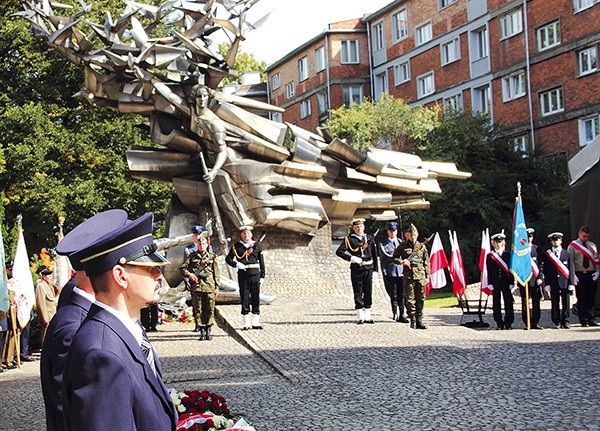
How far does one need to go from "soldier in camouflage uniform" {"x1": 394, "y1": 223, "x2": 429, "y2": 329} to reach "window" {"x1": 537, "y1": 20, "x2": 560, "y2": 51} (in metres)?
24.1

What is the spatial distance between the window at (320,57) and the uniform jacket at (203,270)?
39.1 metres

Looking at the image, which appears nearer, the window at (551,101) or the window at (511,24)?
the window at (551,101)

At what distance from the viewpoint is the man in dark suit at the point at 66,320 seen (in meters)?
3.69

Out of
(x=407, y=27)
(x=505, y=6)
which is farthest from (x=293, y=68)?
(x=505, y=6)

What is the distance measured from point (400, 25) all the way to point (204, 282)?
36017 millimetres

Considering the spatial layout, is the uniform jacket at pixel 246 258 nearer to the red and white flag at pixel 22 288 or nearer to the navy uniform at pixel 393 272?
the navy uniform at pixel 393 272

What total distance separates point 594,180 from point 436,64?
28691 mm

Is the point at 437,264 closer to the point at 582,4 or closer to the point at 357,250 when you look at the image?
the point at 357,250

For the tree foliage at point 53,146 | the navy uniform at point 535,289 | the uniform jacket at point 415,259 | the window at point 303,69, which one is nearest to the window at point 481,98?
the window at point 303,69

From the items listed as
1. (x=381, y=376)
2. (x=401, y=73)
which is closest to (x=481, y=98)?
(x=401, y=73)

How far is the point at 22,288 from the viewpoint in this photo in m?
16.0

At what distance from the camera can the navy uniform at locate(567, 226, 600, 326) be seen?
1788cm

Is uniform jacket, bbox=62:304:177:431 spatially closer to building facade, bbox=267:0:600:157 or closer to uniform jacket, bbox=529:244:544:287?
uniform jacket, bbox=529:244:544:287

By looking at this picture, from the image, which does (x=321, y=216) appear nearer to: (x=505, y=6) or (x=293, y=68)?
(x=505, y=6)
